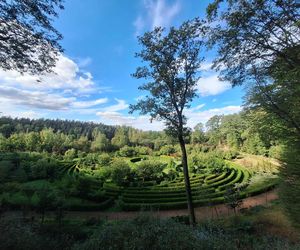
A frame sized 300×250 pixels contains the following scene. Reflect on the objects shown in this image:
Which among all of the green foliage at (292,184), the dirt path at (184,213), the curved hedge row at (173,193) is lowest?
the dirt path at (184,213)

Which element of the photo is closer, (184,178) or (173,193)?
(184,178)

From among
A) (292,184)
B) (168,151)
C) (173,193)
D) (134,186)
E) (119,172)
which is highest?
(168,151)

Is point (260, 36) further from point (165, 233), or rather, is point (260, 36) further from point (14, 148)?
point (14, 148)

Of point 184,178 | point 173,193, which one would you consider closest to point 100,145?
point 173,193

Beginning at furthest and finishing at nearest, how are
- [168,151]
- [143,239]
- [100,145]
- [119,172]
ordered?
[100,145]
[168,151]
[119,172]
[143,239]

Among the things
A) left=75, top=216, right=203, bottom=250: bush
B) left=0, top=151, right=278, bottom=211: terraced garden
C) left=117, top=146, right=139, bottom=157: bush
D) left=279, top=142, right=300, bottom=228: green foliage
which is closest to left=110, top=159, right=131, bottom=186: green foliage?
left=0, top=151, right=278, bottom=211: terraced garden

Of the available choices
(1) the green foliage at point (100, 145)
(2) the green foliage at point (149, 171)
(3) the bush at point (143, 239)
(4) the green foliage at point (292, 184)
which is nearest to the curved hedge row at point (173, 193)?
(2) the green foliage at point (149, 171)

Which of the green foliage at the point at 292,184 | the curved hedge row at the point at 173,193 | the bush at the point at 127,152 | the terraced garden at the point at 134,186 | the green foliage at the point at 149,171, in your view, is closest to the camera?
the green foliage at the point at 292,184

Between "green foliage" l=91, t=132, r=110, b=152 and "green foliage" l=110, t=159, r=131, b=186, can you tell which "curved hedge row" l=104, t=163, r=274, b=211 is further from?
"green foliage" l=91, t=132, r=110, b=152

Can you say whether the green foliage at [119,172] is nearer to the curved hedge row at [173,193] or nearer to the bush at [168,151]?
the curved hedge row at [173,193]

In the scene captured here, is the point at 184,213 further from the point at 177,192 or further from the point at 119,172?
the point at 119,172

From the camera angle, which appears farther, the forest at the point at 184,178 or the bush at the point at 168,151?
the bush at the point at 168,151

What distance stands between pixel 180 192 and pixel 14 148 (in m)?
52.6

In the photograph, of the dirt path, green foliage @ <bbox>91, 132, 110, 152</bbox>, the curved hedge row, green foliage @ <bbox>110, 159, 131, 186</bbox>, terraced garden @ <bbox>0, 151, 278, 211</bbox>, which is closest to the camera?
the dirt path
